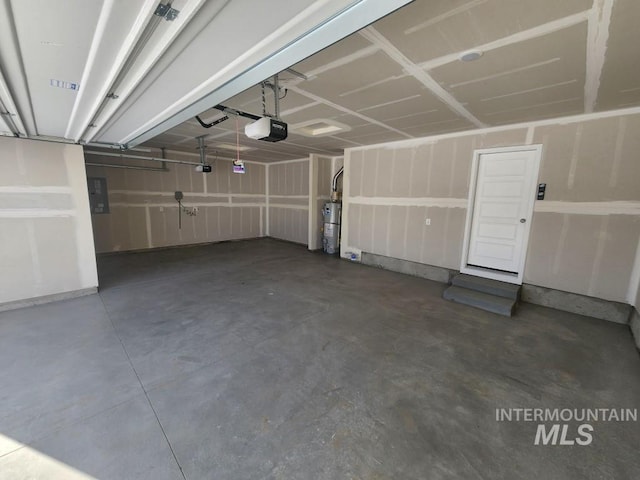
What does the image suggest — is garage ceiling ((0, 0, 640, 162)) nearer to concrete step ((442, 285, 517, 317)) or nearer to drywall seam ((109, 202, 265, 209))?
concrete step ((442, 285, 517, 317))

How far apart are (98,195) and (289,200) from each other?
4573mm

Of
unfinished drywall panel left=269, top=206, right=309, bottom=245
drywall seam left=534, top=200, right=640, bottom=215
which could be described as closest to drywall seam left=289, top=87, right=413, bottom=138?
drywall seam left=534, top=200, right=640, bottom=215

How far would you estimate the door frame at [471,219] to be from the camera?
12.1 ft

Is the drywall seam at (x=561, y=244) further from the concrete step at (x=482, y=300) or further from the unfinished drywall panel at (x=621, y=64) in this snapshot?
the unfinished drywall panel at (x=621, y=64)

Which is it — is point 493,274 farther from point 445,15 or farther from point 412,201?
point 445,15

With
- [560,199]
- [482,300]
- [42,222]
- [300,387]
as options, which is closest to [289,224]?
[42,222]

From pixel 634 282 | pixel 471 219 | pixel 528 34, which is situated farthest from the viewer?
pixel 471 219

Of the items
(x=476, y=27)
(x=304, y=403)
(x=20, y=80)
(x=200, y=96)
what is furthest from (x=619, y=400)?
(x=20, y=80)

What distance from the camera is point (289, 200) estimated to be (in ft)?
26.8

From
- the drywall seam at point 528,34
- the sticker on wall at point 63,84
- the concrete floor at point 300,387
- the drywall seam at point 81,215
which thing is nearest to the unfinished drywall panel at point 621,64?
the drywall seam at point 528,34

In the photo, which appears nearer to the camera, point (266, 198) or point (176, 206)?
point (176, 206)

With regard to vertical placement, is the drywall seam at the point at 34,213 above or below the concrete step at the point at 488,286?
above

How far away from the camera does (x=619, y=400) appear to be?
2029mm

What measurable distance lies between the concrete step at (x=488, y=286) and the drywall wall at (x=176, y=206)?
6.38 meters
